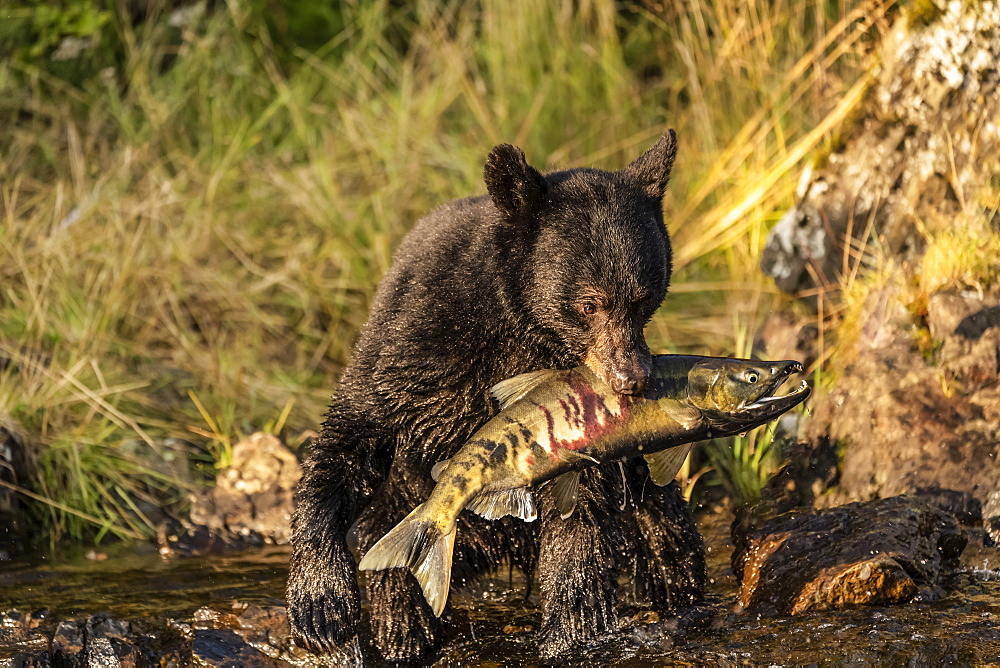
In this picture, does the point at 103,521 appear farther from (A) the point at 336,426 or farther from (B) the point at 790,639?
(B) the point at 790,639

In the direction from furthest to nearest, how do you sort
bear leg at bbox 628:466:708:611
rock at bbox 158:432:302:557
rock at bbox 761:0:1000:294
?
1. rock at bbox 761:0:1000:294
2. rock at bbox 158:432:302:557
3. bear leg at bbox 628:466:708:611

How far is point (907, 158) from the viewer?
657cm

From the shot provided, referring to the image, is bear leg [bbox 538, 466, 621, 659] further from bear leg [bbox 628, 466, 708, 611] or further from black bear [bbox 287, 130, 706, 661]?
bear leg [bbox 628, 466, 708, 611]

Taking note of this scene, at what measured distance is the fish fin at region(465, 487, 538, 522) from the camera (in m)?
3.90

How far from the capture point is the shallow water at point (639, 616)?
4.14 meters

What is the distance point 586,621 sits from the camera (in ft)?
14.6

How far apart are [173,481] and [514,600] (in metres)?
2.05

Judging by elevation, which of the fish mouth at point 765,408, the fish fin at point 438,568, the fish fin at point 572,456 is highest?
the fish mouth at point 765,408

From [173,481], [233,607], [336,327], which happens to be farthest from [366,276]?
[233,607]

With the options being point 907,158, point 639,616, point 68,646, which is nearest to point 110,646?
point 68,646

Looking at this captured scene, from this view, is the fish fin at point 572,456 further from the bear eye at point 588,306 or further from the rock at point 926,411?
the rock at point 926,411

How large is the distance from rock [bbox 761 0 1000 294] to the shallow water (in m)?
1.81

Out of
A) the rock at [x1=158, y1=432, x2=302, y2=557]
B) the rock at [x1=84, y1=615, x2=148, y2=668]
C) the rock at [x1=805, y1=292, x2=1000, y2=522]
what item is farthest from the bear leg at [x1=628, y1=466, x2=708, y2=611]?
the rock at [x1=158, y1=432, x2=302, y2=557]

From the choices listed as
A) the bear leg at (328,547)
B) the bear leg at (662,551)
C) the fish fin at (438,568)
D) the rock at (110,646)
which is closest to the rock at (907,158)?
the bear leg at (662,551)
